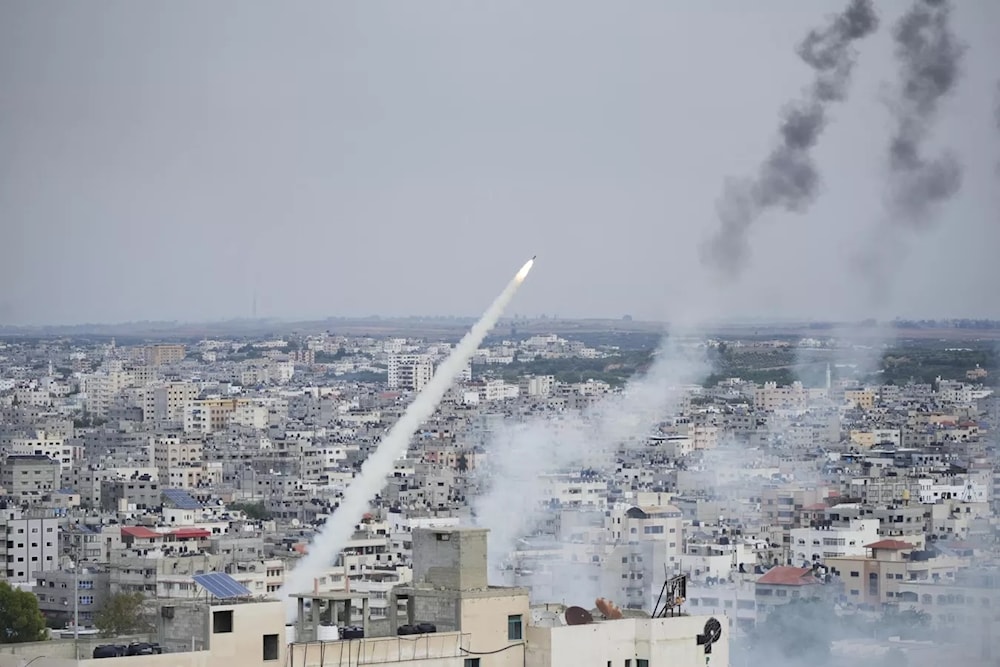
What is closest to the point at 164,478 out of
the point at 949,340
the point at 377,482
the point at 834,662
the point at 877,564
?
the point at 949,340

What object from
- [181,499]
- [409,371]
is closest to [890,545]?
[181,499]

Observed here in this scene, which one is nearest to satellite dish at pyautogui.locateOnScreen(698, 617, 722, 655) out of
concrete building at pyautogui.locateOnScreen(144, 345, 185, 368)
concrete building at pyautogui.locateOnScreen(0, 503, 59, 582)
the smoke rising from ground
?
the smoke rising from ground

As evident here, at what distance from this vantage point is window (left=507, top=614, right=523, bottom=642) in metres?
19.5

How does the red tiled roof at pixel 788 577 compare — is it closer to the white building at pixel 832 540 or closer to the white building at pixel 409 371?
the white building at pixel 832 540

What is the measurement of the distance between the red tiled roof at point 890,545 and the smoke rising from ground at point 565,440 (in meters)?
7.22

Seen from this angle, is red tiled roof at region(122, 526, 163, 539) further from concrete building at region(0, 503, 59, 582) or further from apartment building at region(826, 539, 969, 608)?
apartment building at region(826, 539, 969, 608)

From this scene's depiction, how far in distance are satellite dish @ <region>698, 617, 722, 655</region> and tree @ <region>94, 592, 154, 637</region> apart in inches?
817

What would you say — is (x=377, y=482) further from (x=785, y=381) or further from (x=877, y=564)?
(x=785, y=381)

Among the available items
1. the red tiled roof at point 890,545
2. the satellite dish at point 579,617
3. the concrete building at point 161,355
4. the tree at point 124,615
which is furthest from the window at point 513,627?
the concrete building at point 161,355

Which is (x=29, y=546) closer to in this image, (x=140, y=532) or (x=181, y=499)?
(x=140, y=532)

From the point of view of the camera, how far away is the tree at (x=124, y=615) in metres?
42.1

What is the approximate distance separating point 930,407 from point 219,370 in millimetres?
67632

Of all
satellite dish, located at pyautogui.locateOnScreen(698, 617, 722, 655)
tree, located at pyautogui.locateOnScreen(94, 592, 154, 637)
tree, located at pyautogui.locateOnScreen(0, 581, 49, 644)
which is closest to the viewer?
satellite dish, located at pyautogui.locateOnScreen(698, 617, 722, 655)

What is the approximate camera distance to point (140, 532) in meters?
63.8
